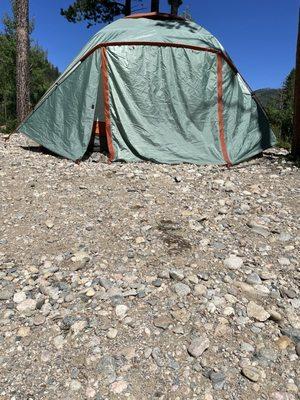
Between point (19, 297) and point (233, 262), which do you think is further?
point (233, 262)

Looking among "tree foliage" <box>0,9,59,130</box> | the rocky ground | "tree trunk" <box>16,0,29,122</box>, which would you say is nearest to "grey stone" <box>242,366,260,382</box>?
the rocky ground

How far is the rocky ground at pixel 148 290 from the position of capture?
2.63 m

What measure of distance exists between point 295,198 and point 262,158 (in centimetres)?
265

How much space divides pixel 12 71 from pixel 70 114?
47.3 ft

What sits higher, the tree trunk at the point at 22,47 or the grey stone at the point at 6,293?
the tree trunk at the point at 22,47

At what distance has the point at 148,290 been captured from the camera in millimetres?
3527

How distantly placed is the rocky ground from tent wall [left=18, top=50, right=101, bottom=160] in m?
1.72

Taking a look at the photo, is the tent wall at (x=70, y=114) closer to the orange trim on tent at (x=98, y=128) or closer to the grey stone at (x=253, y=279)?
the orange trim on tent at (x=98, y=128)

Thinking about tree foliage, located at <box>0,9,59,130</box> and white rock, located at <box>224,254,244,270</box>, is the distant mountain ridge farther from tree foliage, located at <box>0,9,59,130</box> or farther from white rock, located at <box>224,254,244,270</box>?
tree foliage, located at <box>0,9,59,130</box>

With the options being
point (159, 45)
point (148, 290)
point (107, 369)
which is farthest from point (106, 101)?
point (107, 369)

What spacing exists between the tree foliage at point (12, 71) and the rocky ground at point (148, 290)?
14.8 metres

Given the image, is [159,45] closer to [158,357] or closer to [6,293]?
[6,293]

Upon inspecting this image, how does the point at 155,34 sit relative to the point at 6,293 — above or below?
above

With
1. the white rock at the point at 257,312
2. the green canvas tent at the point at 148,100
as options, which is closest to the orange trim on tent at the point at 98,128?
the green canvas tent at the point at 148,100
